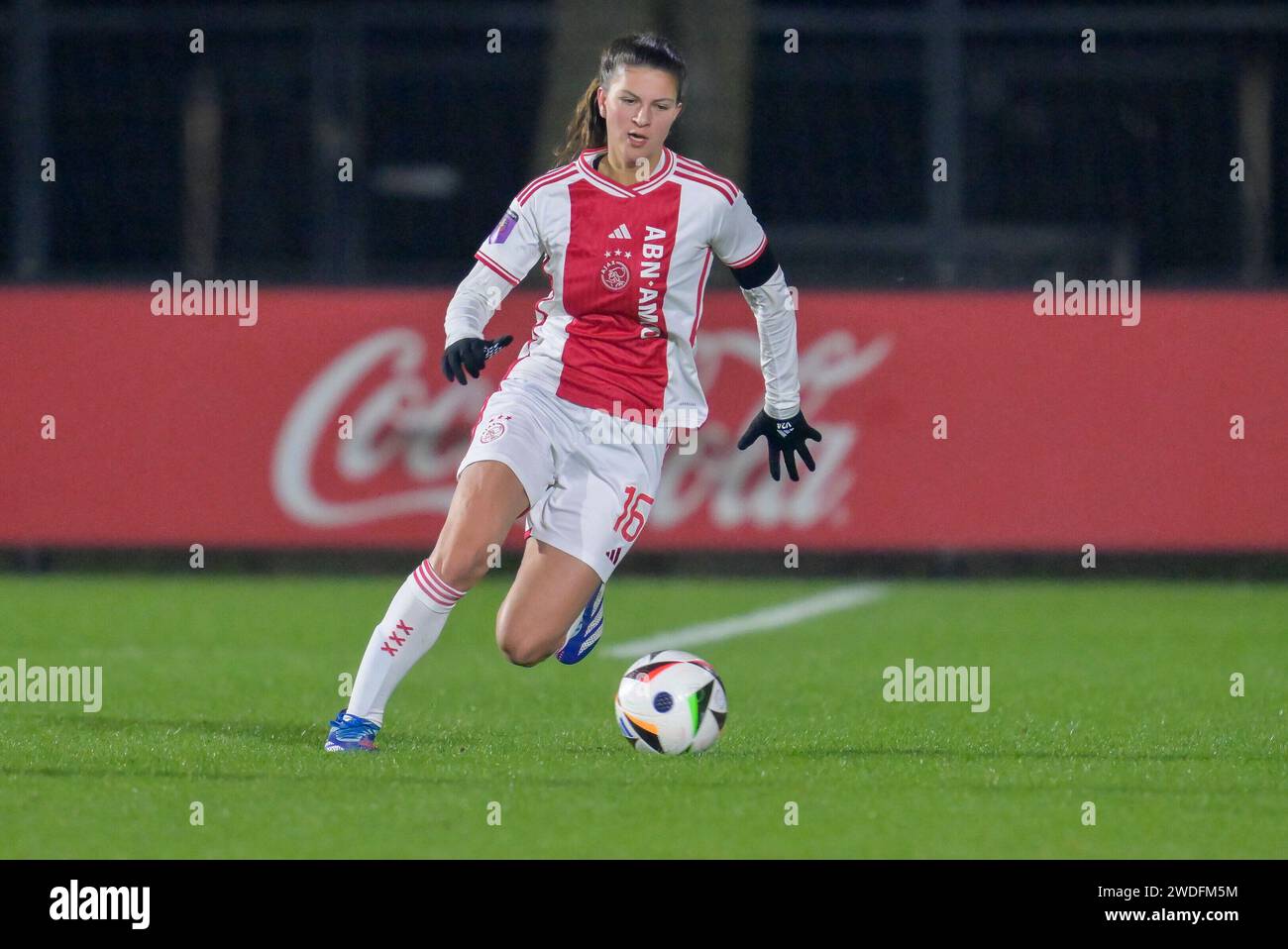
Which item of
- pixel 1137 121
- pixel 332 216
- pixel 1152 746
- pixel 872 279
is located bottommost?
pixel 1152 746

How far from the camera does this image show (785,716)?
308 inches

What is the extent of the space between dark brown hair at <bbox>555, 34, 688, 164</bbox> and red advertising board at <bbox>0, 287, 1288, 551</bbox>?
6301 mm

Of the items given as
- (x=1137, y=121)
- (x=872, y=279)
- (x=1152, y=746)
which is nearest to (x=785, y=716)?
(x=1152, y=746)

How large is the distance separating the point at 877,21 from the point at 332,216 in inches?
169

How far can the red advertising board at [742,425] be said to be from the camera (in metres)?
13.4

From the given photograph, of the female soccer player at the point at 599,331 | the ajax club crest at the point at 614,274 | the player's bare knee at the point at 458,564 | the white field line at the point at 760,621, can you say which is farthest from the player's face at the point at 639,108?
the white field line at the point at 760,621

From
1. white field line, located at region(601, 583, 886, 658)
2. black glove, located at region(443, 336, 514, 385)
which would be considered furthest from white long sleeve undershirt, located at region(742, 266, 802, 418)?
white field line, located at region(601, 583, 886, 658)

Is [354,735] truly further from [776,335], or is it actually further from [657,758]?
[776,335]

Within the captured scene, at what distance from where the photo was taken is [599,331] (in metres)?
7.03

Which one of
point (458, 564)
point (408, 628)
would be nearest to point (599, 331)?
point (458, 564)

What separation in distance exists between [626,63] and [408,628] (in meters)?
1.86

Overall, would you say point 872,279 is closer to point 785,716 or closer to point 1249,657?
point 1249,657

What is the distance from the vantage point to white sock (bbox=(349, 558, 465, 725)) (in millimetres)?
6508

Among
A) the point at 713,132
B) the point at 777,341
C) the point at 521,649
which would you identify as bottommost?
the point at 521,649
